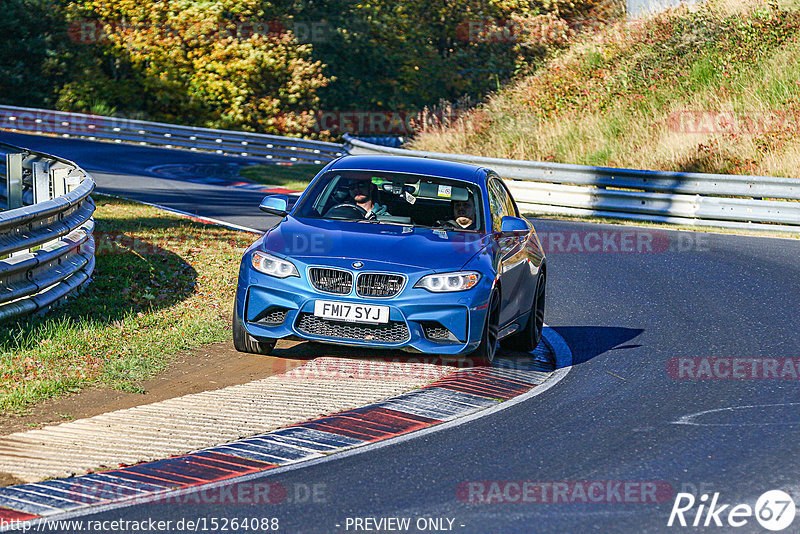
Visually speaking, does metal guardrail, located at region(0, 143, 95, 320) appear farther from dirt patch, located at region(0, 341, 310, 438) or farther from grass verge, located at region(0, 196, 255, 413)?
dirt patch, located at region(0, 341, 310, 438)

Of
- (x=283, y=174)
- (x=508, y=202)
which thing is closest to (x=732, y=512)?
(x=508, y=202)

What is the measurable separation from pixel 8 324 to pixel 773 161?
1867 cm

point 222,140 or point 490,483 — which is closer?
point 490,483

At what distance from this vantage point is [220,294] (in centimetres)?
1229

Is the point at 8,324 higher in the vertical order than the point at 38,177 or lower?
lower

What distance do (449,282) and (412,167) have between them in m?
2.01

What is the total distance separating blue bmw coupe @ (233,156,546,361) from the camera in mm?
8688

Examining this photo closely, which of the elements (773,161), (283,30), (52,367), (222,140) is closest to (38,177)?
(52,367)

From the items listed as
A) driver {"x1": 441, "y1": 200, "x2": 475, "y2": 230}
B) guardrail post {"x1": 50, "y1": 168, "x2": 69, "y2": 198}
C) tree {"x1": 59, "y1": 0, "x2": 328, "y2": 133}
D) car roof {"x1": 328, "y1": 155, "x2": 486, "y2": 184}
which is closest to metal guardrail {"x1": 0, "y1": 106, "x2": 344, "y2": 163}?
tree {"x1": 59, "y1": 0, "x2": 328, "y2": 133}

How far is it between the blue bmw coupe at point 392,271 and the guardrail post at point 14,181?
388 cm

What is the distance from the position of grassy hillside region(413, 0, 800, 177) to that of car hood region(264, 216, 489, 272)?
16.3m

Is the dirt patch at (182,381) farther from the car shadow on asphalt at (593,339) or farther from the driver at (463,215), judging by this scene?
the car shadow on asphalt at (593,339)

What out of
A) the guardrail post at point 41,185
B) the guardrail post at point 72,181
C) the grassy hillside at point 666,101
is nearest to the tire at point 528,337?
the guardrail post at point 72,181

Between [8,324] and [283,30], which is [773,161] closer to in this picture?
[8,324]
